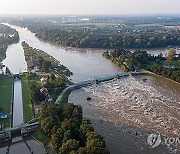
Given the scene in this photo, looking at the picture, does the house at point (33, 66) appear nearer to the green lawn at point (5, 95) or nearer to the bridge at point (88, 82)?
the green lawn at point (5, 95)

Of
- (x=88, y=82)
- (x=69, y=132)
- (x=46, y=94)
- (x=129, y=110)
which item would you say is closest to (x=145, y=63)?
(x=88, y=82)

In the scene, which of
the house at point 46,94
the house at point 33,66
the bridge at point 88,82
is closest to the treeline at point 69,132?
the house at point 46,94

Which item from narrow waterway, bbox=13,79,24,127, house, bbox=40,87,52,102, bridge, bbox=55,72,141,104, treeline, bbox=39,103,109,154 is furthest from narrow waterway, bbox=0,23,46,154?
bridge, bbox=55,72,141,104

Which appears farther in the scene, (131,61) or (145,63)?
(145,63)

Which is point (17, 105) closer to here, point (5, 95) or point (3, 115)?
point (5, 95)

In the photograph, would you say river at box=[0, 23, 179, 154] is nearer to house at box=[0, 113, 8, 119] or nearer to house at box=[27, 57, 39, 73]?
house at box=[27, 57, 39, 73]

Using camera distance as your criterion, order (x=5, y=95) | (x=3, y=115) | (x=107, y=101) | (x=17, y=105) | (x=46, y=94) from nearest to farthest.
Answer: (x=3, y=115), (x=46, y=94), (x=17, y=105), (x=107, y=101), (x=5, y=95)

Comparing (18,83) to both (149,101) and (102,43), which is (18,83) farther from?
(102,43)
